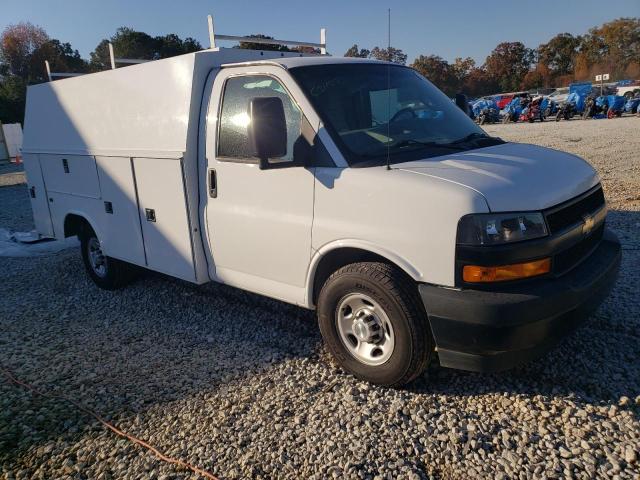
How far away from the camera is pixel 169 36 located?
46.5m

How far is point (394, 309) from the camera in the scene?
313cm

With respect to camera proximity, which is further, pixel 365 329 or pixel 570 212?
pixel 365 329

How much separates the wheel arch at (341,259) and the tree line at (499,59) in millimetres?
47373

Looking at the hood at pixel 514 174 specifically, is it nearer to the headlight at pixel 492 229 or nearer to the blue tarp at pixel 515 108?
the headlight at pixel 492 229

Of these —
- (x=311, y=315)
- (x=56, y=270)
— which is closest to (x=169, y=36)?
(x=56, y=270)

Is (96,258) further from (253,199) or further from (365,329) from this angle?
(365,329)

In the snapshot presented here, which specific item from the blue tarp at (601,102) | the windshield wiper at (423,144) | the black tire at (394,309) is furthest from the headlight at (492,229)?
the blue tarp at (601,102)

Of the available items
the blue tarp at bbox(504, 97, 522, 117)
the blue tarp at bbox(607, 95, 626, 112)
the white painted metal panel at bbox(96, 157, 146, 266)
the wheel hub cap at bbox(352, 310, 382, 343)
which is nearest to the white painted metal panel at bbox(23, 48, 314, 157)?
the white painted metal panel at bbox(96, 157, 146, 266)

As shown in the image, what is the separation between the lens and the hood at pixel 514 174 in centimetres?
288

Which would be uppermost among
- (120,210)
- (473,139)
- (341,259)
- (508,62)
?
(508,62)

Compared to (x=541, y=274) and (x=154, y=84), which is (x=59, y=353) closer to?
(x=154, y=84)

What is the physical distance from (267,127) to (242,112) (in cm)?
71

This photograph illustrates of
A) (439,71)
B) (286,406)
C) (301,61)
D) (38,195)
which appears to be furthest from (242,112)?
(439,71)

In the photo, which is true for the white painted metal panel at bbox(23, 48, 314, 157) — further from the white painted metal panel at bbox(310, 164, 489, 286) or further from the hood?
the hood
